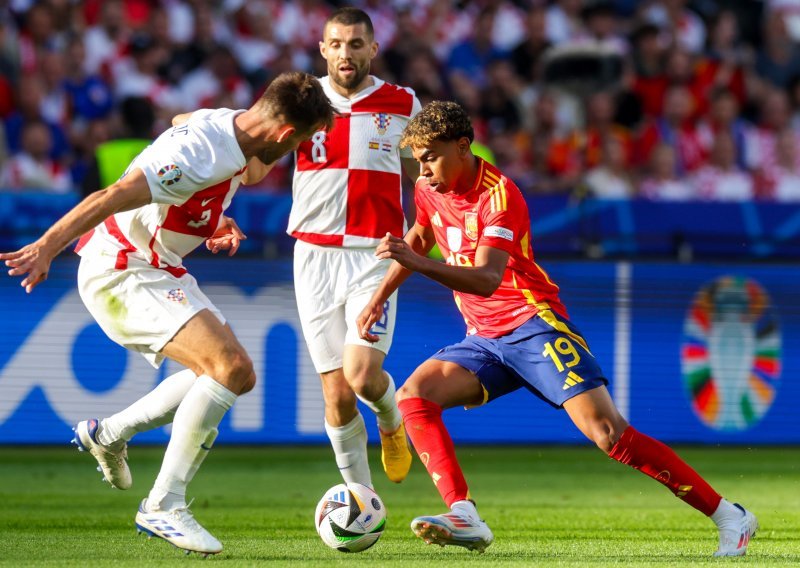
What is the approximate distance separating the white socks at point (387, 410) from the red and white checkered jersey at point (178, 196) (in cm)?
118

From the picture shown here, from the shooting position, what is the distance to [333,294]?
23.3ft

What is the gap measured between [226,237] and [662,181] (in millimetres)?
7340

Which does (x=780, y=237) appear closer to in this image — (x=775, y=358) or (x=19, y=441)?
(x=775, y=358)

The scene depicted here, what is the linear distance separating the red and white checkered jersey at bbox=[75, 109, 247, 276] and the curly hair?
0.75 metres

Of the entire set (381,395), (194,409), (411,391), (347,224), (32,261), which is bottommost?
(381,395)

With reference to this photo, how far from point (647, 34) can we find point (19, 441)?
7907mm

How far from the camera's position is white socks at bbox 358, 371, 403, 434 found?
6.95 meters

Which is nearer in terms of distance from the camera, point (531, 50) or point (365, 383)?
point (365, 383)

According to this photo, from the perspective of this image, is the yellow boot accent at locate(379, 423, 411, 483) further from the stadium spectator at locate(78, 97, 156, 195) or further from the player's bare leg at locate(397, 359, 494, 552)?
the stadium spectator at locate(78, 97, 156, 195)

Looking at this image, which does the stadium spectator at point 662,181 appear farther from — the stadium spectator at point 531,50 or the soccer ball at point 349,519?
the soccer ball at point 349,519

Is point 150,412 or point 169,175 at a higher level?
point 169,175

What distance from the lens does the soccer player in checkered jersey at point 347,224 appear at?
7020 millimetres

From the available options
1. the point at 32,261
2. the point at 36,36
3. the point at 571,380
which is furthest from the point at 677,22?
the point at 32,261

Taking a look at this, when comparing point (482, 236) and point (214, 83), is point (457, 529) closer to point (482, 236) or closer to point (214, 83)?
point (482, 236)
